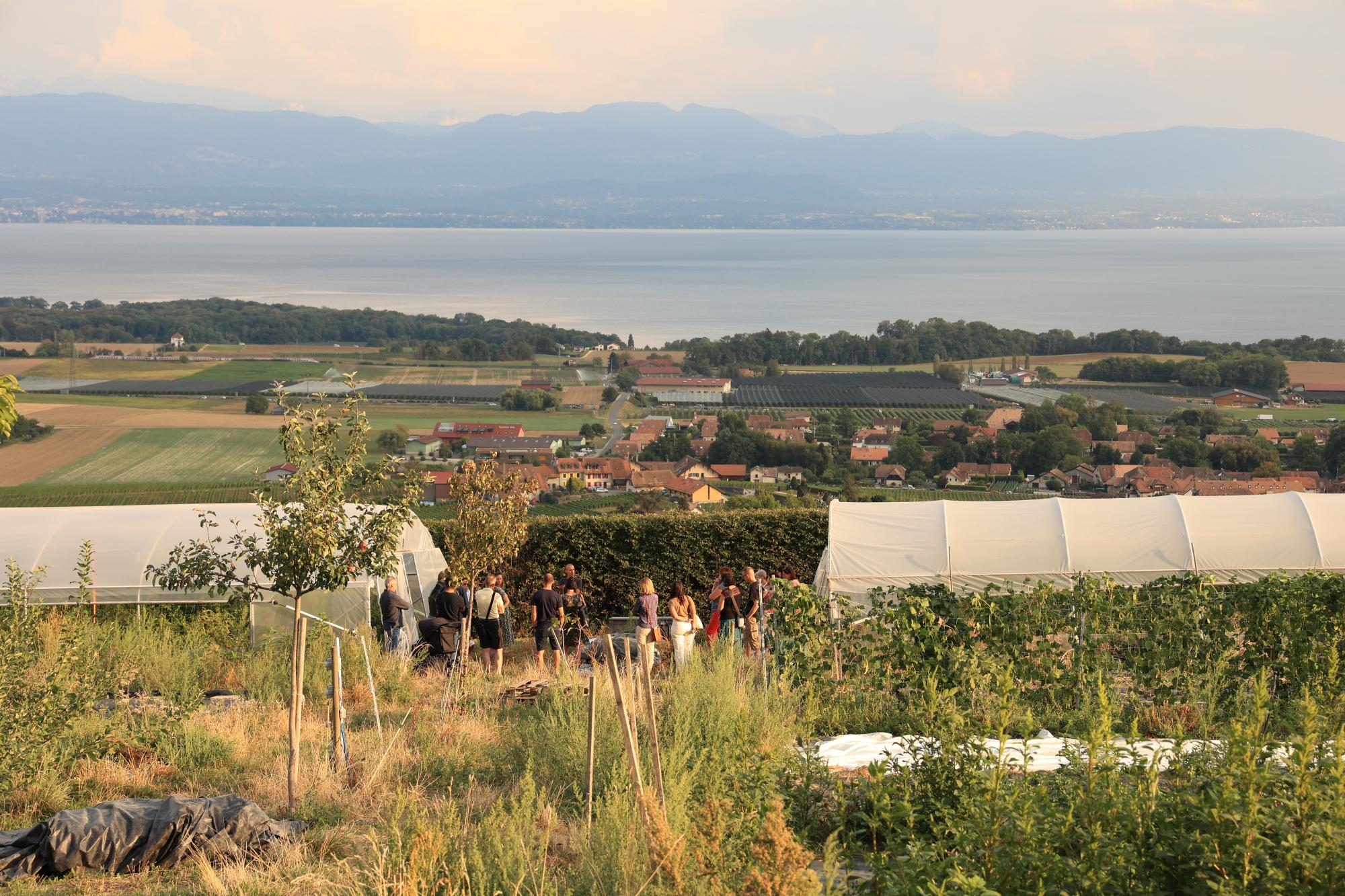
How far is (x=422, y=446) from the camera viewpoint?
45.5 metres

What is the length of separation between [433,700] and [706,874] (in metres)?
5.90

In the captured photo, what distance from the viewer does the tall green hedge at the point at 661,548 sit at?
50.1ft

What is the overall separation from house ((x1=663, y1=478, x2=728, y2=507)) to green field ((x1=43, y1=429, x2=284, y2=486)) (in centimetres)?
1539

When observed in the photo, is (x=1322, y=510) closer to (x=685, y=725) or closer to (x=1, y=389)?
(x=685, y=725)

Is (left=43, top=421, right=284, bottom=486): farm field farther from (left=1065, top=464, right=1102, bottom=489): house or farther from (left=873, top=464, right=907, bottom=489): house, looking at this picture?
(left=1065, top=464, right=1102, bottom=489): house

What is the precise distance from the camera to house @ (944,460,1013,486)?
3925 cm

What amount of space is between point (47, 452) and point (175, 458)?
5.65m

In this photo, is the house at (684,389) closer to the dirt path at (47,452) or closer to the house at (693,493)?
the dirt path at (47,452)

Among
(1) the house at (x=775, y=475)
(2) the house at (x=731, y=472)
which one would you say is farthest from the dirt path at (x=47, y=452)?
(1) the house at (x=775, y=475)

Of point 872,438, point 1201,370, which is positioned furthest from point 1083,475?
point 1201,370

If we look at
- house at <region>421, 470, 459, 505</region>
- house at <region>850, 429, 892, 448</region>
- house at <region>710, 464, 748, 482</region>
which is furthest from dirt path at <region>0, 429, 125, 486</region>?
house at <region>850, 429, 892, 448</region>

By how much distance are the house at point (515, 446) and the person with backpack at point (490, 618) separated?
32.1 metres

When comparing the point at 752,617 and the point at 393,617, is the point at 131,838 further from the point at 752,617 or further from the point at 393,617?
the point at 752,617

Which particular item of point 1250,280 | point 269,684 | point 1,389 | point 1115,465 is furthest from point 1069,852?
point 1250,280
